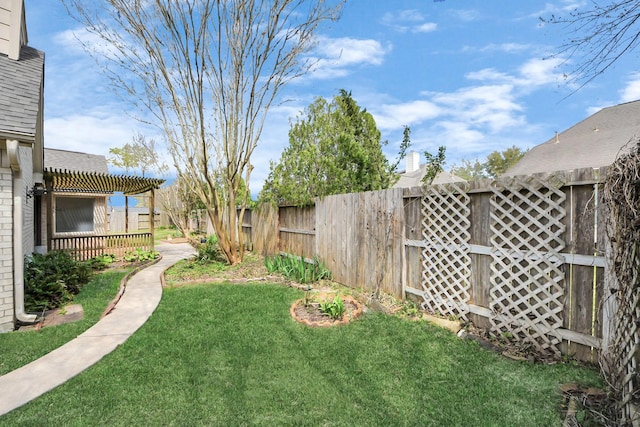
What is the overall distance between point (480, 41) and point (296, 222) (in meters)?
6.30

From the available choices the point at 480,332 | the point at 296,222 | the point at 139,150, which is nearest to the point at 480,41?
the point at 296,222

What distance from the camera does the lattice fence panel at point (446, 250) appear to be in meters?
3.95

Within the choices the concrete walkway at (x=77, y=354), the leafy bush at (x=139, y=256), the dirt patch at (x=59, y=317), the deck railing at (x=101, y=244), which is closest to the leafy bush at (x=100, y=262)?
the leafy bush at (x=139, y=256)

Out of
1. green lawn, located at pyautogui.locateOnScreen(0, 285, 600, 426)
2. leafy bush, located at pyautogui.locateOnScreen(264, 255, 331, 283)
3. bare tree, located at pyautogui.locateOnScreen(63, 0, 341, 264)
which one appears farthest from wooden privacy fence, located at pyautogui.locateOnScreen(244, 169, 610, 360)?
bare tree, located at pyautogui.locateOnScreen(63, 0, 341, 264)

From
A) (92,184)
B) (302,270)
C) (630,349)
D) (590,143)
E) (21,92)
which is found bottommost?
(302,270)

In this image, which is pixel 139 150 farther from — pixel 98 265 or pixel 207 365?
pixel 207 365

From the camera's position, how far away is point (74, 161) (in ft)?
46.3

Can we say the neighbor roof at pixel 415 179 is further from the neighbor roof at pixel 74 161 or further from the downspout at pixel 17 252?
the downspout at pixel 17 252

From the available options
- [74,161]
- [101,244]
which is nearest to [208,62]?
[101,244]

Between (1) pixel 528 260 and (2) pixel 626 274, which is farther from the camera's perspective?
(1) pixel 528 260

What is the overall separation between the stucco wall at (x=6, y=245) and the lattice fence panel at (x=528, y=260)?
21.1 ft

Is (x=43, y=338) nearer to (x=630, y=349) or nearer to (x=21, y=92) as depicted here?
(x=21, y=92)

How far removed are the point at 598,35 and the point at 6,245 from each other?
7923mm

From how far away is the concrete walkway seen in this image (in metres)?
2.77
